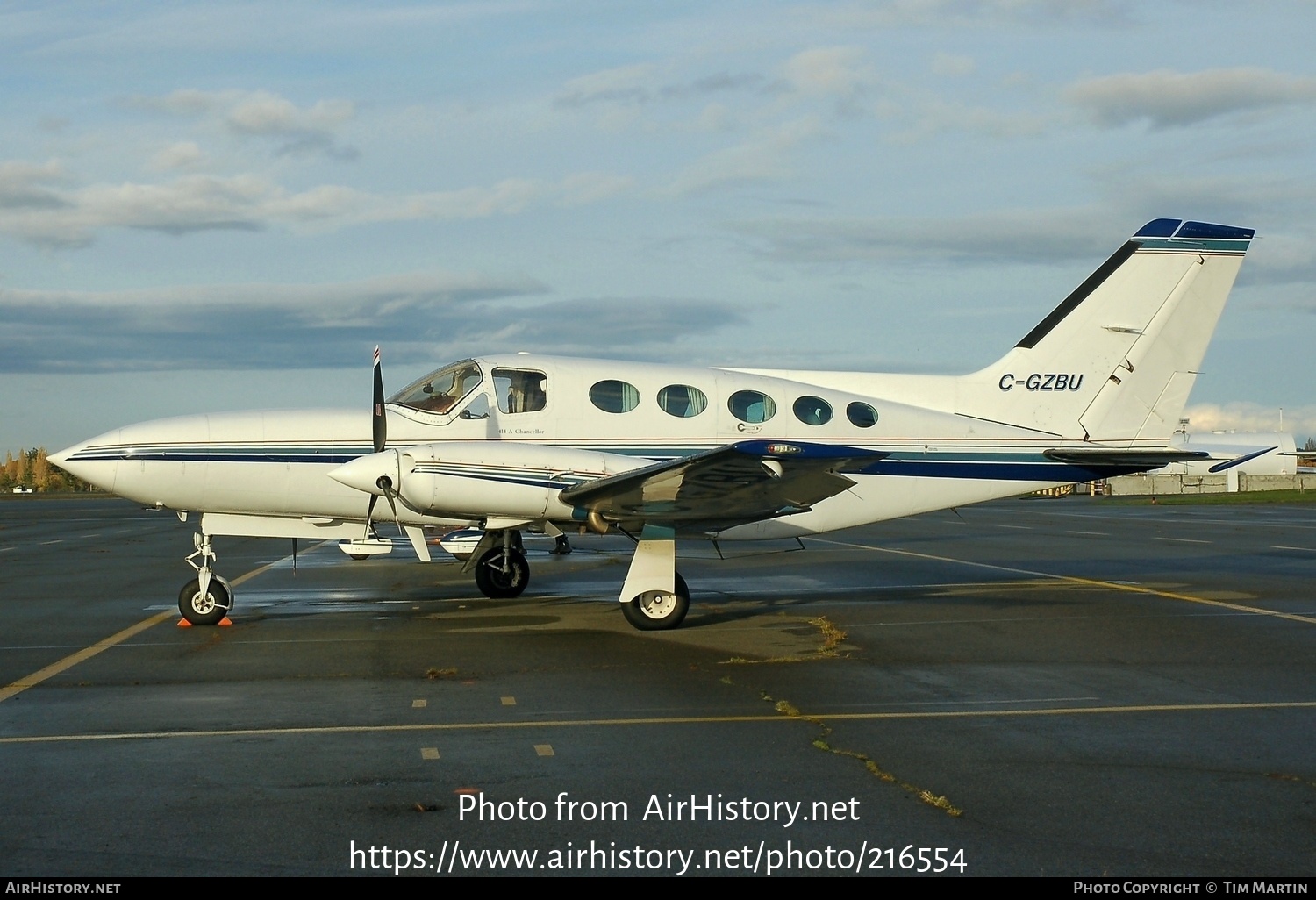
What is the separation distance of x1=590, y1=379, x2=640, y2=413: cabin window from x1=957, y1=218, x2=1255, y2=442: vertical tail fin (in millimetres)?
4542

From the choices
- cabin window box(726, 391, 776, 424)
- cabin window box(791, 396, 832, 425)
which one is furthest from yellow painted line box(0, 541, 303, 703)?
cabin window box(791, 396, 832, 425)

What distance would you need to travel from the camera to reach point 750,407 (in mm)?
14906

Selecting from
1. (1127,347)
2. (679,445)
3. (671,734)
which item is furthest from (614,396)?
(671,734)

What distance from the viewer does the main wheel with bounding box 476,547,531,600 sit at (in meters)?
16.9

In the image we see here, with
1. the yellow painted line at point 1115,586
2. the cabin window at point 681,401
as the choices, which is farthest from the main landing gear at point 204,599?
the yellow painted line at point 1115,586

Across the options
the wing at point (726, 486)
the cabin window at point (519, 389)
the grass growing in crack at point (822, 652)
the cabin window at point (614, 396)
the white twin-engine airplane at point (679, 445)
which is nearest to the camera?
the grass growing in crack at point (822, 652)

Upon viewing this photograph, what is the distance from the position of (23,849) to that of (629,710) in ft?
14.0

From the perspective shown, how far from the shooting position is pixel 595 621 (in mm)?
14047

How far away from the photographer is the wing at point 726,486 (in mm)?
11562

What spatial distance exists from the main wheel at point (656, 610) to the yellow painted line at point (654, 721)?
4582 millimetres

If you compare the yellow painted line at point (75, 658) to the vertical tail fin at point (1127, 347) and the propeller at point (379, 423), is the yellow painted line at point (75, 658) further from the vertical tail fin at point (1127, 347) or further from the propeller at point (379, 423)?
the vertical tail fin at point (1127, 347)

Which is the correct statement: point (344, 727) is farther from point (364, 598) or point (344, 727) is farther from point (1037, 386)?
point (1037, 386)

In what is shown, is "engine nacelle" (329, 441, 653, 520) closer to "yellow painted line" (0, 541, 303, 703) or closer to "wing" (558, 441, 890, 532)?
"wing" (558, 441, 890, 532)
